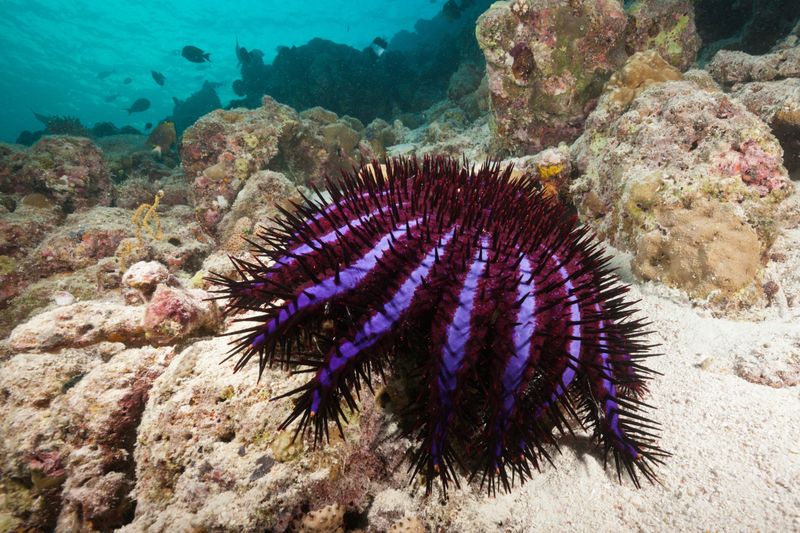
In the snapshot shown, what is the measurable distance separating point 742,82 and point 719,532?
29.6 feet

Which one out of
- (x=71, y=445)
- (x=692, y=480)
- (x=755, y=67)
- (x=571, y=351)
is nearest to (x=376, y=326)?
(x=571, y=351)

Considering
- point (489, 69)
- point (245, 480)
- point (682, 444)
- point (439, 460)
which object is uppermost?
point (489, 69)

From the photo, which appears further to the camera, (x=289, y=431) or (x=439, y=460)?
(x=289, y=431)

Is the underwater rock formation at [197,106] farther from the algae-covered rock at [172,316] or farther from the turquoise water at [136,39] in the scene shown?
the turquoise water at [136,39]

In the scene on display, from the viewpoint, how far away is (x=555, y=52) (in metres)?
6.93

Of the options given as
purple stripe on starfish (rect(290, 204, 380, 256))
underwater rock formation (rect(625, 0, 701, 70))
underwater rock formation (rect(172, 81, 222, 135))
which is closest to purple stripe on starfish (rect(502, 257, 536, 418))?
purple stripe on starfish (rect(290, 204, 380, 256))

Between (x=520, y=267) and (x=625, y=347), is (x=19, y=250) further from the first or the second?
(x=625, y=347)

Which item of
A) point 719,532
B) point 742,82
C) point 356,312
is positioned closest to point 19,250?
point 356,312

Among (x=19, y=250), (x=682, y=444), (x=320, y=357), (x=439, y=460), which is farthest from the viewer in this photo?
(x=19, y=250)

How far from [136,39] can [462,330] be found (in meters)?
103

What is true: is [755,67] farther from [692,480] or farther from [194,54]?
[194,54]

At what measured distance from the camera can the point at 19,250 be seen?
6633 millimetres

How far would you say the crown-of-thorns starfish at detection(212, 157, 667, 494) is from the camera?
154 cm

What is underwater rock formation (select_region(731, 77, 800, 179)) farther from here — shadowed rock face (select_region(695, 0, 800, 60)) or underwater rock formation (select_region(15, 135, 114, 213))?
underwater rock formation (select_region(15, 135, 114, 213))
